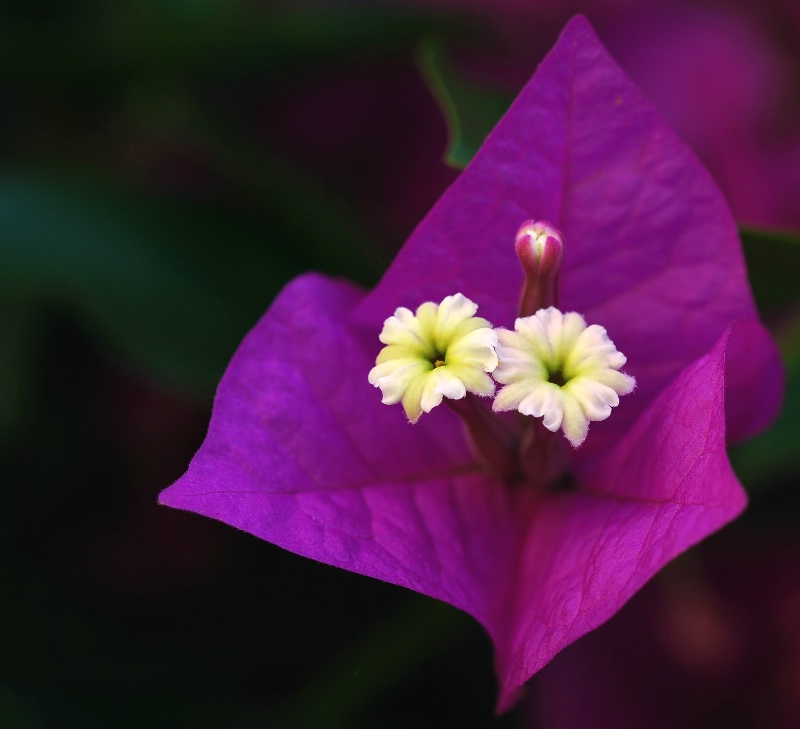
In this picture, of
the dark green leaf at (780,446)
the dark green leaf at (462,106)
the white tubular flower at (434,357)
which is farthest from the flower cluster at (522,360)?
the dark green leaf at (780,446)

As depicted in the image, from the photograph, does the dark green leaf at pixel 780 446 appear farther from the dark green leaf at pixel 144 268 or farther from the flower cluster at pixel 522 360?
the dark green leaf at pixel 144 268

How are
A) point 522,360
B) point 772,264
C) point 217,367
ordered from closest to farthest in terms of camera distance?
1. point 522,360
2. point 772,264
3. point 217,367

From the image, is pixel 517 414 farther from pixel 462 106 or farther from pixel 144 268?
pixel 144 268

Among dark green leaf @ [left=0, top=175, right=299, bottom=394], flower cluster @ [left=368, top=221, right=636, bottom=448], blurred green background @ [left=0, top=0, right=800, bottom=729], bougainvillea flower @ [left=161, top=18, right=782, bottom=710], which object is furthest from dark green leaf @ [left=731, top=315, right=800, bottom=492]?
dark green leaf @ [left=0, top=175, right=299, bottom=394]

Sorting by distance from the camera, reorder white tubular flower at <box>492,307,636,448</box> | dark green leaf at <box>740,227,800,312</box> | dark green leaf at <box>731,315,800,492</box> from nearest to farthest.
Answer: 1. white tubular flower at <box>492,307,636,448</box>
2. dark green leaf at <box>740,227,800,312</box>
3. dark green leaf at <box>731,315,800,492</box>

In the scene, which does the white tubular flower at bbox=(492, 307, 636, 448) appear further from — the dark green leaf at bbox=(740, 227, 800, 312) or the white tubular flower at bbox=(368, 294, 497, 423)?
the dark green leaf at bbox=(740, 227, 800, 312)

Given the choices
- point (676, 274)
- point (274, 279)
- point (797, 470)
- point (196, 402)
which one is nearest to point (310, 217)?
point (274, 279)

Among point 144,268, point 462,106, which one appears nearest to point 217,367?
point 144,268

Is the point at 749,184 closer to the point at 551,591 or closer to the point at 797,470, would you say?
the point at 797,470
